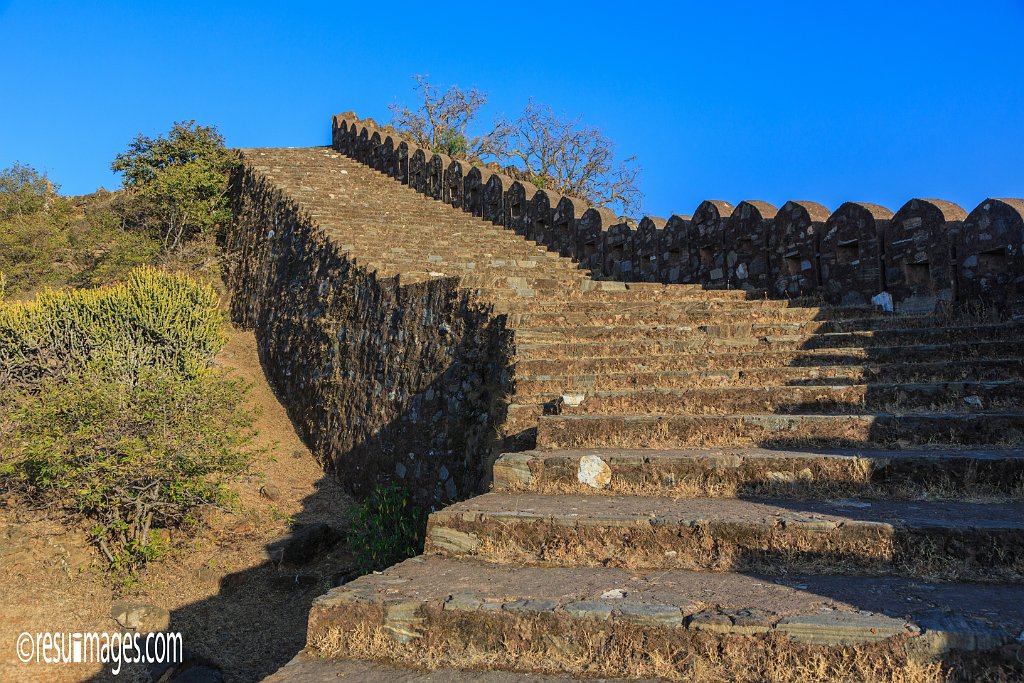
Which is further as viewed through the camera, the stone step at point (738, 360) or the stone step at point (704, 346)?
the stone step at point (704, 346)

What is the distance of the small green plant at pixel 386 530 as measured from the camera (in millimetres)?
7277

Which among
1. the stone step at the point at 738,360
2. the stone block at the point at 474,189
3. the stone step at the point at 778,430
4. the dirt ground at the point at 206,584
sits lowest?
the dirt ground at the point at 206,584

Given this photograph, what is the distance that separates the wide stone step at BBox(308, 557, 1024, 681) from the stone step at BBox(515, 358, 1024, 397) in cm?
288

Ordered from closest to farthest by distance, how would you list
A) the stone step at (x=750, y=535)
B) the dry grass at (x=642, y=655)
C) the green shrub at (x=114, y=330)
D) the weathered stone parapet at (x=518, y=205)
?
the dry grass at (x=642, y=655) < the stone step at (x=750, y=535) < the green shrub at (x=114, y=330) < the weathered stone parapet at (x=518, y=205)

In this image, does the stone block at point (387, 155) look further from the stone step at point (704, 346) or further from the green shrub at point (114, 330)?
the stone step at point (704, 346)

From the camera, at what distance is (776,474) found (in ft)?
14.1

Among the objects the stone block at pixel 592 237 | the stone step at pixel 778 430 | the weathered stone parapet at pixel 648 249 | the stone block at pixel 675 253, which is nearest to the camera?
the stone step at pixel 778 430

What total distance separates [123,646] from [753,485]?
5475mm

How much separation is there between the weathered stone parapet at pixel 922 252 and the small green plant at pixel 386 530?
17.6ft

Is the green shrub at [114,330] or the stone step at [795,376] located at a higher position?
the green shrub at [114,330]

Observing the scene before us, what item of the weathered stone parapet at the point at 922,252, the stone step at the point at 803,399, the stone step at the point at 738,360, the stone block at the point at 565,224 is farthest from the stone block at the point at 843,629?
the stone block at the point at 565,224

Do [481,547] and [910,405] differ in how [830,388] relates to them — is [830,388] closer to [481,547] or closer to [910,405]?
[910,405]

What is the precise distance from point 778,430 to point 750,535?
5.37 ft

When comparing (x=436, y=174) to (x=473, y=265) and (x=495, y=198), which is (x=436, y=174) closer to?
(x=495, y=198)
